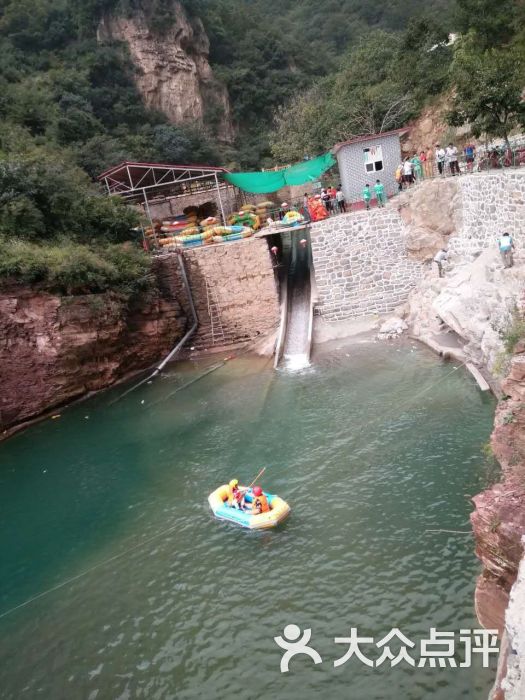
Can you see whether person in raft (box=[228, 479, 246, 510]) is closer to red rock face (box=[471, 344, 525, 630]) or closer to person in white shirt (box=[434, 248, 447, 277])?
red rock face (box=[471, 344, 525, 630])

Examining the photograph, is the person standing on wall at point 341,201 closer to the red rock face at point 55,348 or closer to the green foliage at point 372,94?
the red rock face at point 55,348

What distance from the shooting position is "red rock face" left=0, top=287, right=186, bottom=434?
65.4ft

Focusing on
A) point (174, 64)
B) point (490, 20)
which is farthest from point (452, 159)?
point (174, 64)

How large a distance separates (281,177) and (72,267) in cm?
1319

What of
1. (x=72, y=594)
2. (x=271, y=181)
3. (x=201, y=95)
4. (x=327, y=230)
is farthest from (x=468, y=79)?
(x=201, y=95)

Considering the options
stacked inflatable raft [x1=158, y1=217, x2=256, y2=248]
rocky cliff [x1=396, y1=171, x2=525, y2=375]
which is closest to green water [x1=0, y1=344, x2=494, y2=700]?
rocky cliff [x1=396, y1=171, x2=525, y2=375]

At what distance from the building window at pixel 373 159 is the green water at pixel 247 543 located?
10849mm

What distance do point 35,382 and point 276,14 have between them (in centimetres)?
7845

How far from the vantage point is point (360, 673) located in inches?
310

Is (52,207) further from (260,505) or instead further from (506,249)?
(506,249)

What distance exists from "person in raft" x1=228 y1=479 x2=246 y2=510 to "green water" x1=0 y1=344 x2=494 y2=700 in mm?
677

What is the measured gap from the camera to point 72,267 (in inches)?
813

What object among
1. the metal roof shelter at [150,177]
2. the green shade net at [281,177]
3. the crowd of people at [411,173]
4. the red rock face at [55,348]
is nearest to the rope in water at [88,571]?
the red rock face at [55,348]

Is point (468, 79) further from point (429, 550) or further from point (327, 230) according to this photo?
point (429, 550)
